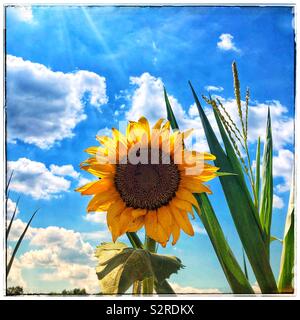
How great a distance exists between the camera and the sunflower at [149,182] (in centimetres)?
96

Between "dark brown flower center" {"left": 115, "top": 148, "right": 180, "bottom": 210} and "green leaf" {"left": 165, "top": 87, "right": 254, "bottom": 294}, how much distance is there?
0.36 feet

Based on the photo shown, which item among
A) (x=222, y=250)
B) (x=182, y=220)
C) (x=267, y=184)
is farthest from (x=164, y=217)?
(x=267, y=184)

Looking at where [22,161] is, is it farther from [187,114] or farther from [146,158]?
[187,114]

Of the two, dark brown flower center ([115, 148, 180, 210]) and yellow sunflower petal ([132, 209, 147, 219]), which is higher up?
dark brown flower center ([115, 148, 180, 210])

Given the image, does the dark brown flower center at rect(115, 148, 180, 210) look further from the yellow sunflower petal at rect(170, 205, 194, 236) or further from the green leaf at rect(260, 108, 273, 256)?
the green leaf at rect(260, 108, 273, 256)

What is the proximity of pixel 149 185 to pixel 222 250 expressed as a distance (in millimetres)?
255

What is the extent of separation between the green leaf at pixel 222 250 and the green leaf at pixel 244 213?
4 centimetres

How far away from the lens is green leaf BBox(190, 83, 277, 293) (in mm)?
1052

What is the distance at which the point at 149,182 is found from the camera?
955mm

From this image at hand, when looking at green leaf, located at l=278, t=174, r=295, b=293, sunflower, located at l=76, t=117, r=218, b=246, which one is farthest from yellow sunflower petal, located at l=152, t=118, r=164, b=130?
green leaf, located at l=278, t=174, r=295, b=293

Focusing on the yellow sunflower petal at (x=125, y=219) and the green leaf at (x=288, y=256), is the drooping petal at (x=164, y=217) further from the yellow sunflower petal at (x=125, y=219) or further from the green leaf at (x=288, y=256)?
the green leaf at (x=288, y=256)

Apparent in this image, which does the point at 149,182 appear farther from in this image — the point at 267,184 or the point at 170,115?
the point at 267,184

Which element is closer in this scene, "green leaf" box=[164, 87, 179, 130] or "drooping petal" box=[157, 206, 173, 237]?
"drooping petal" box=[157, 206, 173, 237]

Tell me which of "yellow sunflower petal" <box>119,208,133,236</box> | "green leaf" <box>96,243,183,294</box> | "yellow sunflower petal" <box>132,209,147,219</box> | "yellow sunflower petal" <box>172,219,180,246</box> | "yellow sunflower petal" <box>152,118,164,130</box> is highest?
"yellow sunflower petal" <box>152,118,164,130</box>
